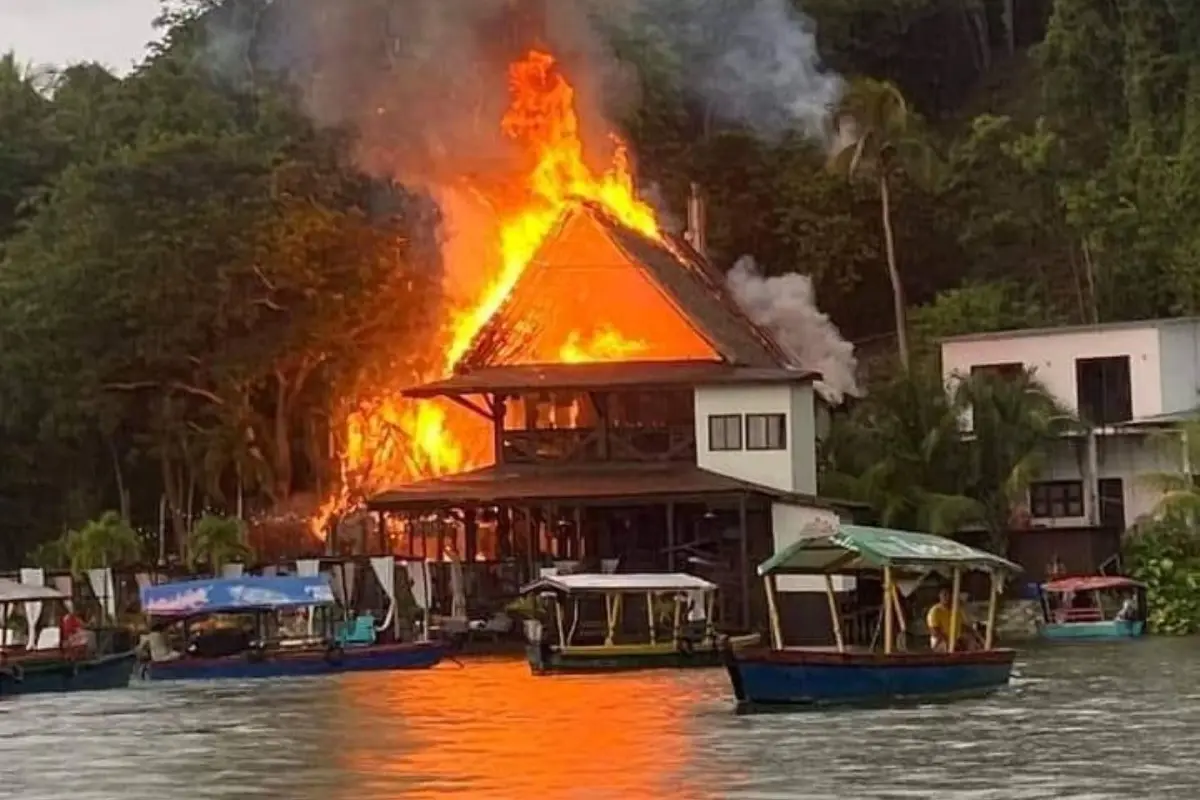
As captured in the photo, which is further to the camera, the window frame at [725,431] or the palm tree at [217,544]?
the palm tree at [217,544]

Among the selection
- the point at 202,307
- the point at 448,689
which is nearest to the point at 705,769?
the point at 448,689

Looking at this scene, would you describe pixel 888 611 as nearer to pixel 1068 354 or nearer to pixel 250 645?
pixel 250 645

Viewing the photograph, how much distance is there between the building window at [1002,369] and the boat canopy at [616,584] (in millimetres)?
21373

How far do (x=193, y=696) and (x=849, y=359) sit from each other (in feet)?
122

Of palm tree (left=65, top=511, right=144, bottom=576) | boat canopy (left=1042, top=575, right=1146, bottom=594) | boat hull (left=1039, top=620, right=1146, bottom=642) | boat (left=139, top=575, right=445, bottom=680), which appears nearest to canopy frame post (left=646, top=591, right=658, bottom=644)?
boat (left=139, top=575, right=445, bottom=680)

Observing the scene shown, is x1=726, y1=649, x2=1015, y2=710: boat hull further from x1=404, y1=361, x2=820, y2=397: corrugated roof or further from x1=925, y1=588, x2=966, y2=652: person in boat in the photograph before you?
x1=404, y1=361, x2=820, y2=397: corrugated roof

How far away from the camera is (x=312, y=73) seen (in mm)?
80125

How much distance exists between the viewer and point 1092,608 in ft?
214

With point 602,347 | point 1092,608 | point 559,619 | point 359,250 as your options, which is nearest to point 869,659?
point 559,619

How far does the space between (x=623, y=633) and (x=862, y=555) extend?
63.2ft

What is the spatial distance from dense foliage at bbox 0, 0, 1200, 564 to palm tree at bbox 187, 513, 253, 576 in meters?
0.41

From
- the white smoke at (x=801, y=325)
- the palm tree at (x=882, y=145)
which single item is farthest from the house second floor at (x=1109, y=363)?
the white smoke at (x=801, y=325)

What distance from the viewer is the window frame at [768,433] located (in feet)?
214

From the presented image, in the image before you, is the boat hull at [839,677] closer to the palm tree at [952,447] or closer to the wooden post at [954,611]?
the wooden post at [954,611]
